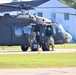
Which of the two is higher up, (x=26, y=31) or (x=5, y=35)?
(x=26, y=31)

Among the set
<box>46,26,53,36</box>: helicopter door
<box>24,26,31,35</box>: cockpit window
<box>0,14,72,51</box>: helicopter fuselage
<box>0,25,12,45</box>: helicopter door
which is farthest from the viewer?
<box>46,26,53,36</box>: helicopter door

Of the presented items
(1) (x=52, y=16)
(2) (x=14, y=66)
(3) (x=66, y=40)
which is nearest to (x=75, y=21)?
(1) (x=52, y=16)
